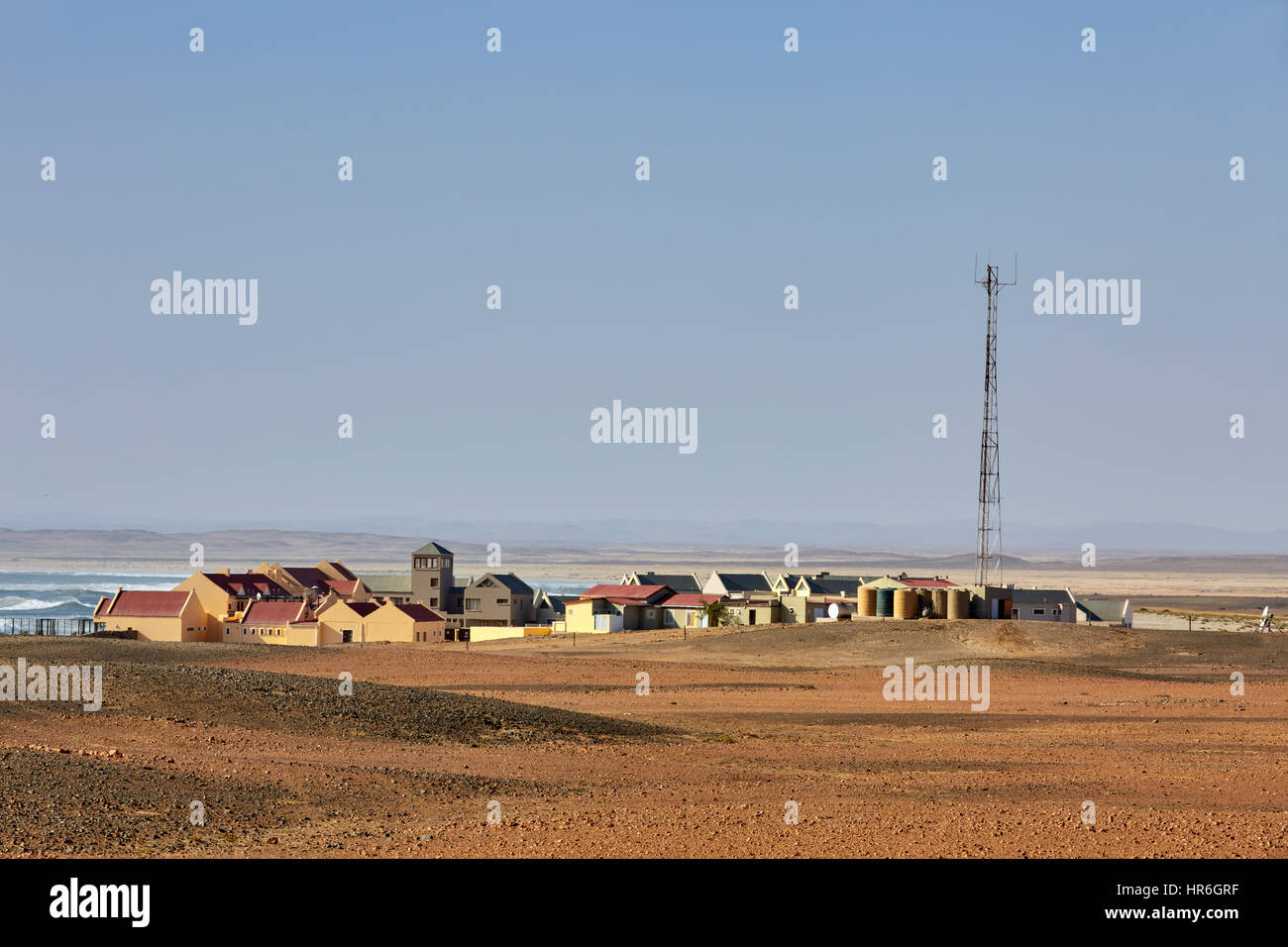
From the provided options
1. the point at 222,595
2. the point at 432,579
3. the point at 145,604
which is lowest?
the point at 432,579

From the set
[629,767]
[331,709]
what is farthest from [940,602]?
[629,767]

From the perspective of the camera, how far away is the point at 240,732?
29812 mm

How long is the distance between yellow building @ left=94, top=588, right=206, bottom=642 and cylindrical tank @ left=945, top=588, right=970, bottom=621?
136ft

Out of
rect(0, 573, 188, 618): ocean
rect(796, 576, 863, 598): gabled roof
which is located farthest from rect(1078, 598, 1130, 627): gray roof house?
rect(0, 573, 188, 618): ocean

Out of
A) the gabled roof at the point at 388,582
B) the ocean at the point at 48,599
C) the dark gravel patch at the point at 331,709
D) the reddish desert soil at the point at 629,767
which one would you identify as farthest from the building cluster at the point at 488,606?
the dark gravel patch at the point at 331,709

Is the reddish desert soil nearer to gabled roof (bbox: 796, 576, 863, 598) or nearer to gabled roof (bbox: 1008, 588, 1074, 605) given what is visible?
gabled roof (bbox: 1008, 588, 1074, 605)

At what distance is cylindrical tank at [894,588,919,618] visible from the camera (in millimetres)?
75062

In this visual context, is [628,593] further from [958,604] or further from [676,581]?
[958,604]

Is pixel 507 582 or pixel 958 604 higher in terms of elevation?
pixel 958 604

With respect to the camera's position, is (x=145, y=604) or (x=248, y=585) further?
(x=248, y=585)

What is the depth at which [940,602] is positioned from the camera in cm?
7438

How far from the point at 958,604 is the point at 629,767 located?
161 feet

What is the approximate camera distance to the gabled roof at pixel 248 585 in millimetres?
87438
